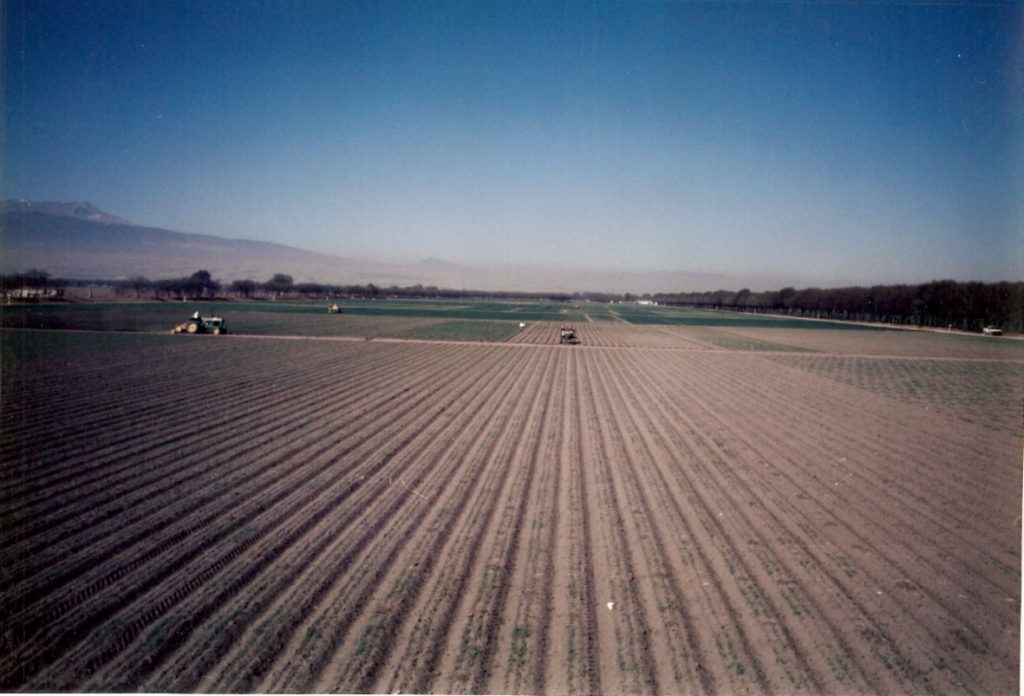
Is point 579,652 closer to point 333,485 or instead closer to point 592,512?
point 592,512

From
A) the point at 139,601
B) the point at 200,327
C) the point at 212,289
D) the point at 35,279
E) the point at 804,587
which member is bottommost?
the point at 139,601

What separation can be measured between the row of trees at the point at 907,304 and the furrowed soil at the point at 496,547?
35.3 feet

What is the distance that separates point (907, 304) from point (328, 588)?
92363 mm

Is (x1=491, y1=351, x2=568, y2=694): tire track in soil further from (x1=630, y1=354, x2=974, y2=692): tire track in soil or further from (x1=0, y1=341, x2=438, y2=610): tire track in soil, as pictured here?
(x1=0, y1=341, x2=438, y2=610): tire track in soil

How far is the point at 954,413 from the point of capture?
16.2 metres

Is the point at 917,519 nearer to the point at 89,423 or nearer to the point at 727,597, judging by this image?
the point at 727,597

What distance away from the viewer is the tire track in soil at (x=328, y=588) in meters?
4.38

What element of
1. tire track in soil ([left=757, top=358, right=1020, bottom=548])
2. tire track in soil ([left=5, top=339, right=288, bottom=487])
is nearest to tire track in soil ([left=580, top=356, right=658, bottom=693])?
tire track in soil ([left=757, top=358, right=1020, bottom=548])

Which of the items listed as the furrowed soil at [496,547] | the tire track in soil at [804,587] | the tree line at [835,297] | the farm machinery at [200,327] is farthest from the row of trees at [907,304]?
the farm machinery at [200,327]

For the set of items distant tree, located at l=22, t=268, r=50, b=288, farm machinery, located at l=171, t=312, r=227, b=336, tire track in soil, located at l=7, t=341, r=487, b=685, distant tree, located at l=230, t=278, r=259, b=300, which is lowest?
tire track in soil, located at l=7, t=341, r=487, b=685

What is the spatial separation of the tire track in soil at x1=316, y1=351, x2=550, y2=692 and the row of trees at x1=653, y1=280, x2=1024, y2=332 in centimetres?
1643

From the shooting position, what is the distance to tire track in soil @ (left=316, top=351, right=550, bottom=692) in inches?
172

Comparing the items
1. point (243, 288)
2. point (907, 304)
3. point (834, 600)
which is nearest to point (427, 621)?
point (834, 600)

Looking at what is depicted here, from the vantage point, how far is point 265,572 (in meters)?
5.88
